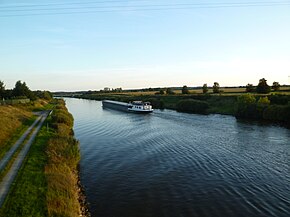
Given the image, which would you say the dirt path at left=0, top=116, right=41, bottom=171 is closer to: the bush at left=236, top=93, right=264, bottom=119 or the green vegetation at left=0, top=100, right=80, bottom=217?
the green vegetation at left=0, top=100, right=80, bottom=217

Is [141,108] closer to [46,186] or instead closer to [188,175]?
[188,175]

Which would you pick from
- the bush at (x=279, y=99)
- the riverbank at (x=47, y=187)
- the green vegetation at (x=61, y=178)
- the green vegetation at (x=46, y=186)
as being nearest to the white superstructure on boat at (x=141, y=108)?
the bush at (x=279, y=99)

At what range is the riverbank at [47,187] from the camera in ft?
44.4

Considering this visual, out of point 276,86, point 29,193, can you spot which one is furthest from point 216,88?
point 29,193

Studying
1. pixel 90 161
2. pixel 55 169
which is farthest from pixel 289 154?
pixel 55 169

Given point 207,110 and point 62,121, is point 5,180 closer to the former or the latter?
point 62,121

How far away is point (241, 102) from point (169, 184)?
44322 millimetres

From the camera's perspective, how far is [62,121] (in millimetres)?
42156

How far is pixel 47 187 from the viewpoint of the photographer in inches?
623

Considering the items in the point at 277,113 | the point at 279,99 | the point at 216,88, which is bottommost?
the point at 277,113

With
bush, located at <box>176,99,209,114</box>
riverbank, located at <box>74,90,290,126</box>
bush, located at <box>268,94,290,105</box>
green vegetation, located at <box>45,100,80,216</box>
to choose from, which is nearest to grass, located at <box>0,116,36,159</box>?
green vegetation, located at <box>45,100,80,216</box>

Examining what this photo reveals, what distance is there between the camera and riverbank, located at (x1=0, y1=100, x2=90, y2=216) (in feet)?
44.4

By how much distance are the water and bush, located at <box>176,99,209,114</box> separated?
33.9m

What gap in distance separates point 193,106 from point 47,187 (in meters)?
63.2
